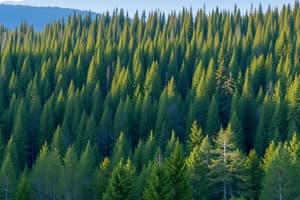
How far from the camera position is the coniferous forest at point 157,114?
150ft

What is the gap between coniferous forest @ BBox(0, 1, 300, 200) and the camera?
45.7 meters

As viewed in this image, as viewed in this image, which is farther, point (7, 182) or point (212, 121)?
point (212, 121)

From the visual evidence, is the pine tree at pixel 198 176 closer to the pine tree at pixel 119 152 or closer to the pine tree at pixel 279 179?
the pine tree at pixel 279 179

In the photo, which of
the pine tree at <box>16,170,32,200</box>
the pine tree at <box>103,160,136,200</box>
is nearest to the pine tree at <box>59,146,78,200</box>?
the pine tree at <box>16,170,32,200</box>

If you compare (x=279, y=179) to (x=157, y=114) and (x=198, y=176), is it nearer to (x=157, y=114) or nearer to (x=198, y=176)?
(x=198, y=176)

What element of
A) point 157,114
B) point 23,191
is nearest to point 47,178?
point 23,191

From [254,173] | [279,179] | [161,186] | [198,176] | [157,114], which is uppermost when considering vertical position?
[157,114]

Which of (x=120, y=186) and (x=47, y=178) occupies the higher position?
(x=47, y=178)

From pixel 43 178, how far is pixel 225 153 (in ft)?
59.2

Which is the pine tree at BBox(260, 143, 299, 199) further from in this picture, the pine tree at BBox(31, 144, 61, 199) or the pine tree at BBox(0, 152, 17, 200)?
the pine tree at BBox(0, 152, 17, 200)

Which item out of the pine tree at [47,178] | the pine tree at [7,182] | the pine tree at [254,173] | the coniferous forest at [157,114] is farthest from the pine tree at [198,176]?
the pine tree at [7,182]

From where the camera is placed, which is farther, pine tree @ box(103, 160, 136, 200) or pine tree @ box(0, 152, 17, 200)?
pine tree @ box(0, 152, 17, 200)

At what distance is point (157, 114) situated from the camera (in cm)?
7788

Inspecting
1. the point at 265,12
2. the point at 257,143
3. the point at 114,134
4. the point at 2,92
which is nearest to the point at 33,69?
the point at 2,92
